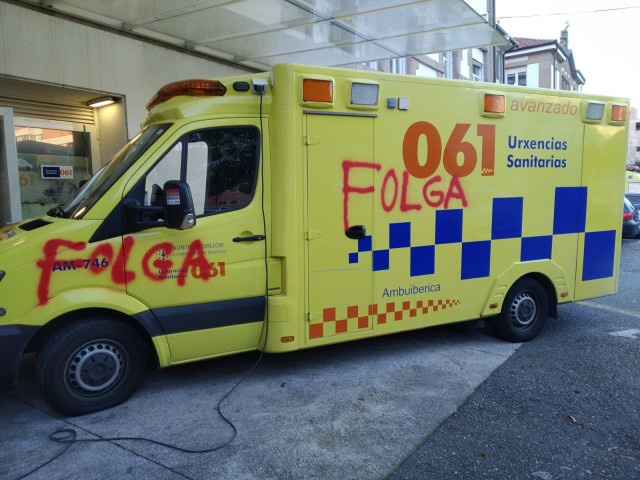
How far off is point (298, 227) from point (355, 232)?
54cm

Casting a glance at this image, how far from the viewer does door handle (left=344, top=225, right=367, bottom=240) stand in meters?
4.43

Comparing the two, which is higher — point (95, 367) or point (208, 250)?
point (208, 250)

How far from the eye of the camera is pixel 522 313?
5473 mm

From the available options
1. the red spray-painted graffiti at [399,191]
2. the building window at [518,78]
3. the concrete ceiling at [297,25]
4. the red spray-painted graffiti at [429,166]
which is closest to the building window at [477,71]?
the building window at [518,78]

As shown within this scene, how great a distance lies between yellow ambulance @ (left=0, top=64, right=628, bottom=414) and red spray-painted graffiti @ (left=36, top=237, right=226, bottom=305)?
10 millimetres

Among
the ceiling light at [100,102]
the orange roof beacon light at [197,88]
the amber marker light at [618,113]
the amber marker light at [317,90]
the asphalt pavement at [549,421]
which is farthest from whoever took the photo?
the ceiling light at [100,102]

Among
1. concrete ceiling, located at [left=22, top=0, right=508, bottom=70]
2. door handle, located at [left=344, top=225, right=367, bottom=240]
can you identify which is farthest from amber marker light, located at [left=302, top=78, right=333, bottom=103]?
concrete ceiling, located at [left=22, top=0, right=508, bottom=70]

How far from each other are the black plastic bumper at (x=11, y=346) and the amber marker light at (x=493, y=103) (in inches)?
172

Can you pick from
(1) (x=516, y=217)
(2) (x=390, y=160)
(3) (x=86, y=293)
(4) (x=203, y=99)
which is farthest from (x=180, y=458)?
(1) (x=516, y=217)

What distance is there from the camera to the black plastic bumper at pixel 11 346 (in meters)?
3.40

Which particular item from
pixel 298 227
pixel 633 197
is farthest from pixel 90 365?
pixel 633 197

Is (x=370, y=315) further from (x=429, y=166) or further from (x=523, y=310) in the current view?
(x=523, y=310)

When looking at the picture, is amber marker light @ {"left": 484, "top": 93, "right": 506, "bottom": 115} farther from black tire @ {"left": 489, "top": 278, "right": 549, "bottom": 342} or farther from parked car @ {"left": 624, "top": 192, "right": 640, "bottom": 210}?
parked car @ {"left": 624, "top": 192, "right": 640, "bottom": 210}

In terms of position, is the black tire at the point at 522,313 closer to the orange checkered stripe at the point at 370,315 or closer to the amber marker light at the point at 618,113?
the orange checkered stripe at the point at 370,315
